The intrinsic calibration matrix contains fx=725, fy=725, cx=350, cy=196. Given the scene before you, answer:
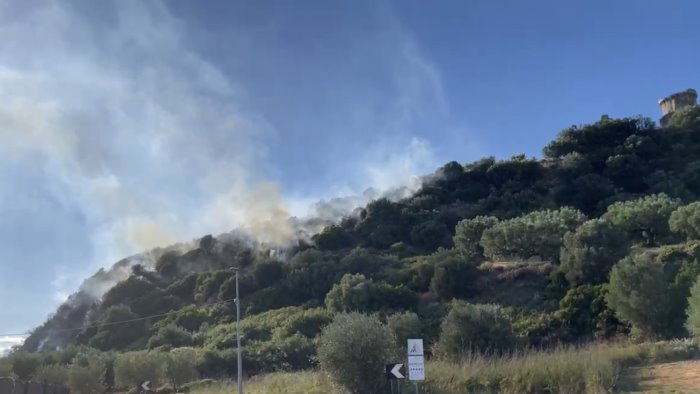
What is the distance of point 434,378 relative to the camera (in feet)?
78.9

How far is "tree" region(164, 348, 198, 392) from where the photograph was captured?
34.4m

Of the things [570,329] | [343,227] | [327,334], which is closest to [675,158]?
[343,227]

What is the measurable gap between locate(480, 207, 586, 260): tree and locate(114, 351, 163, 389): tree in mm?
27192

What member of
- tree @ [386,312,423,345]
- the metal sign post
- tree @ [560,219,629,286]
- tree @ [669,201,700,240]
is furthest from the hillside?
the metal sign post

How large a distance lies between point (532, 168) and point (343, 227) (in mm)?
21690

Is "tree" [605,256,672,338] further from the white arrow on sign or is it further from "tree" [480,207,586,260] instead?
the white arrow on sign

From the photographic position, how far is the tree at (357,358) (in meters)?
24.0

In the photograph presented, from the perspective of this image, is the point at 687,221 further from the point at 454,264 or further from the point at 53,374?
the point at 53,374

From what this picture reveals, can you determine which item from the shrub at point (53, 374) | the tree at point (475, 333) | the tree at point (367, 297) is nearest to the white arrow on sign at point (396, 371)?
the tree at point (475, 333)

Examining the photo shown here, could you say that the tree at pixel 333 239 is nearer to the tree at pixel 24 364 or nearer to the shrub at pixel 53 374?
the tree at pixel 24 364

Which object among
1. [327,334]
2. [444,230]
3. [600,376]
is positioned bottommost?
[600,376]

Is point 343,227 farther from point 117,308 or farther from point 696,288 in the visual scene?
point 696,288

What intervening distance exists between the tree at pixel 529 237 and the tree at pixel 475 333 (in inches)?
773

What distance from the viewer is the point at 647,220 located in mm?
51312
